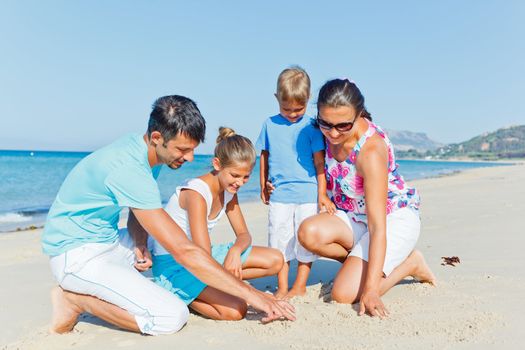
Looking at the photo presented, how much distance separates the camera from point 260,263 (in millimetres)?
3652

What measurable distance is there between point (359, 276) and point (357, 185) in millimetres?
676

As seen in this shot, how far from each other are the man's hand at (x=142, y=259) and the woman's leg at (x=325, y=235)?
116cm

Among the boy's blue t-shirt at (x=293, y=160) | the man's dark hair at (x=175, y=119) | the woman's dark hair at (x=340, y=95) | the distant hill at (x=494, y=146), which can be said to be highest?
the woman's dark hair at (x=340, y=95)

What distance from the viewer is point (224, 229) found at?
759cm

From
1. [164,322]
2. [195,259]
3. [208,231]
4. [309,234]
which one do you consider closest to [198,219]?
[208,231]

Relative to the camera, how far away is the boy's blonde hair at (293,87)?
3.84m

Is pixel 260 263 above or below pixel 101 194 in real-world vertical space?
below

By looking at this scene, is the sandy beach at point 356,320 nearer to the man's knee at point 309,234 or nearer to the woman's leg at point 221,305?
the woman's leg at point 221,305

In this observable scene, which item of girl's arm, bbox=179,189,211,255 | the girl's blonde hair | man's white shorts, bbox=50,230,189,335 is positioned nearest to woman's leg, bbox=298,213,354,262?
the girl's blonde hair

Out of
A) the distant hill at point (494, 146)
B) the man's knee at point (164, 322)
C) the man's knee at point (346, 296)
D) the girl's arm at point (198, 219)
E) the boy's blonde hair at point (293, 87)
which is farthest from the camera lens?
the distant hill at point (494, 146)

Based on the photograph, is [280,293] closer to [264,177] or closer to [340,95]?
[264,177]

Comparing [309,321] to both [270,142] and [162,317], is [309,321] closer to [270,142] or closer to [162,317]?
[162,317]

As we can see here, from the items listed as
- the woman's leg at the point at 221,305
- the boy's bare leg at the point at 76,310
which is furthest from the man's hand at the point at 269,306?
the boy's bare leg at the point at 76,310

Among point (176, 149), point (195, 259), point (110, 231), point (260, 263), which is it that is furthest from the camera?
point (260, 263)
